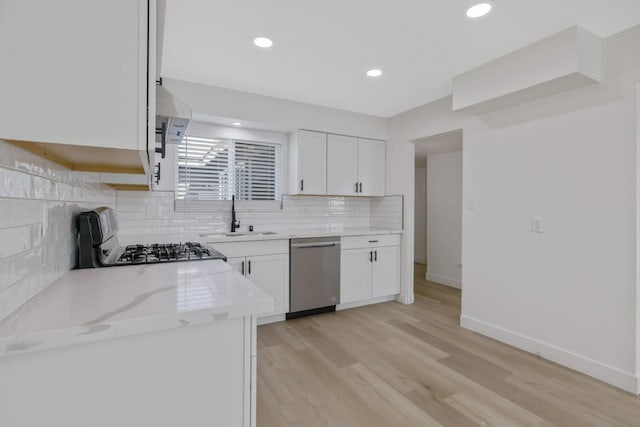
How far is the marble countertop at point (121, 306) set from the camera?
785mm

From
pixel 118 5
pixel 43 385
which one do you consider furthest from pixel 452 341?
pixel 118 5

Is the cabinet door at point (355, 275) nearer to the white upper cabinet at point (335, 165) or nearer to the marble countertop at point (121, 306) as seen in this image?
the white upper cabinet at point (335, 165)

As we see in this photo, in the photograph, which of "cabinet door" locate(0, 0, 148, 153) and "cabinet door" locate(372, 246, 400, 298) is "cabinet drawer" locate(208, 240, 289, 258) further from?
"cabinet door" locate(0, 0, 148, 153)

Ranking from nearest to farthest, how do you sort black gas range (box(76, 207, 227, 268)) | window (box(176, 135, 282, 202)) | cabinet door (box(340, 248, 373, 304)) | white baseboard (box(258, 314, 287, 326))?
black gas range (box(76, 207, 227, 268))
white baseboard (box(258, 314, 287, 326))
window (box(176, 135, 282, 202))
cabinet door (box(340, 248, 373, 304))

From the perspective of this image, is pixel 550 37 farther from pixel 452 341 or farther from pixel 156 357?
pixel 156 357

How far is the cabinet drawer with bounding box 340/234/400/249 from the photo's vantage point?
3783 millimetres

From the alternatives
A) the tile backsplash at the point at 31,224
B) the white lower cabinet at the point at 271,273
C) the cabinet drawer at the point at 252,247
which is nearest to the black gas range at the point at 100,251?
the tile backsplash at the point at 31,224

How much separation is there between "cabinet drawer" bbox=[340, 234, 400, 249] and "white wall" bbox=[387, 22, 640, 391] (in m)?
0.99

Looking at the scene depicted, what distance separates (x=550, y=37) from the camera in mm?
2260

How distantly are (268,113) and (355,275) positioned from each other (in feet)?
7.01

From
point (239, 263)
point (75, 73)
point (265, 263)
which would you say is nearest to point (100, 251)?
point (75, 73)

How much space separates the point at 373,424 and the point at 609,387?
5.75ft

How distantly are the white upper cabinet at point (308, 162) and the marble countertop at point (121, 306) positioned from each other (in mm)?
2478

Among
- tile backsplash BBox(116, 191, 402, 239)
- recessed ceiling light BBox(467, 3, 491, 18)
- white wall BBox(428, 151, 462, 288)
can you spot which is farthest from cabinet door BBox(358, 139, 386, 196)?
recessed ceiling light BBox(467, 3, 491, 18)
